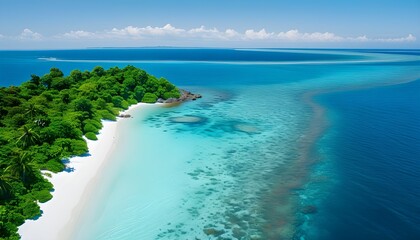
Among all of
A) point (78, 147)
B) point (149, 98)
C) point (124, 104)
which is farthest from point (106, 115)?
point (149, 98)

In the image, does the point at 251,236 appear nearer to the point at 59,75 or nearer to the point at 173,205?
the point at 173,205

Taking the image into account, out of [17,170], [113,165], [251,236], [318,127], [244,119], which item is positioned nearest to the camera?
[251,236]

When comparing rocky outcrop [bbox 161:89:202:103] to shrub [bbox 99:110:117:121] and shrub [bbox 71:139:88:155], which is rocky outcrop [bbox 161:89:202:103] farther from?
shrub [bbox 71:139:88:155]

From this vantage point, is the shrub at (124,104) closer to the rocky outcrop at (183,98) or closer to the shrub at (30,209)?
the rocky outcrop at (183,98)

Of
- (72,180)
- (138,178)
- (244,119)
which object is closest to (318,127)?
(244,119)

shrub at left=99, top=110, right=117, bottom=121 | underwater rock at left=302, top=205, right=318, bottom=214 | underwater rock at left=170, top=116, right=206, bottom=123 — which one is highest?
shrub at left=99, top=110, right=117, bottom=121

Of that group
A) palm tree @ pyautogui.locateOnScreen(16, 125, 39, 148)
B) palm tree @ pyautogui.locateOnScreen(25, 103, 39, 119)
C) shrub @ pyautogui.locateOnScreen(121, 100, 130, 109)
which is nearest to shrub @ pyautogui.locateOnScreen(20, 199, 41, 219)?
palm tree @ pyautogui.locateOnScreen(16, 125, 39, 148)

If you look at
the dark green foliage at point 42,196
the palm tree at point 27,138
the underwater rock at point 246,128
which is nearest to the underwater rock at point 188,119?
the underwater rock at point 246,128

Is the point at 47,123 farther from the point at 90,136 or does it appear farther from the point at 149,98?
the point at 149,98
